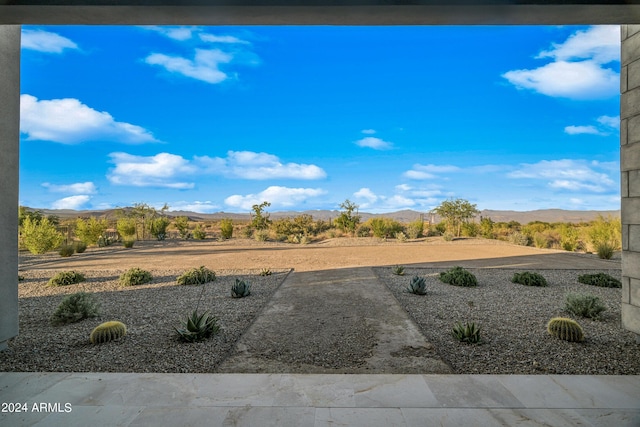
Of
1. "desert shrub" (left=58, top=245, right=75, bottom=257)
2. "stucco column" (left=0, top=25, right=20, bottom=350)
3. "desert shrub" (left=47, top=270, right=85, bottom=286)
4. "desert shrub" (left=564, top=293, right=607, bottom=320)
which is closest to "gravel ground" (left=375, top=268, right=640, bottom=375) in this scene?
"desert shrub" (left=564, top=293, right=607, bottom=320)

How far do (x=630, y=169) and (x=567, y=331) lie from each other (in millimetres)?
2213

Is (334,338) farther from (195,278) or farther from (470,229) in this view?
(470,229)

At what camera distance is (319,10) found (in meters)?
2.94

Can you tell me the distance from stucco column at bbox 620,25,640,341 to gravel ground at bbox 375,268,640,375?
1.93ft

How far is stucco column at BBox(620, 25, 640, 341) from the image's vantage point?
4000 millimetres

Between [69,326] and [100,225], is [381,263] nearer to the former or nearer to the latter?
[69,326]

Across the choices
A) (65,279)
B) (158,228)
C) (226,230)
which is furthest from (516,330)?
(158,228)

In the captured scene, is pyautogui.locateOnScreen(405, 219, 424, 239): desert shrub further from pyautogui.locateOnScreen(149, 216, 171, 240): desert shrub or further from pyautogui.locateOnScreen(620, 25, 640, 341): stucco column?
pyautogui.locateOnScreen(620, 25, 640, 341): stucco column

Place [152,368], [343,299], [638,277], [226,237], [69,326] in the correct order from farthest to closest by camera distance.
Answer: [226,237], [343,299], [69,326], [638,277], [152,368]

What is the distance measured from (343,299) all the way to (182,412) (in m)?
4.14

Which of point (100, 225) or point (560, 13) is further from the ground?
point (560, 13)

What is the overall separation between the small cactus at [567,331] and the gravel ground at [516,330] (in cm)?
8

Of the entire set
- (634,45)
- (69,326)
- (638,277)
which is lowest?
(69,326)

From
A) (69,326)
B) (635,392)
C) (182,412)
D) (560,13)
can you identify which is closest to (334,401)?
(182,412)
